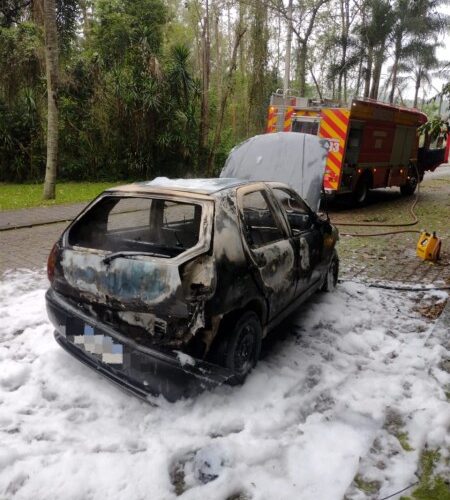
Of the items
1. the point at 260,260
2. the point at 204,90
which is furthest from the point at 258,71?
the point at 260,260

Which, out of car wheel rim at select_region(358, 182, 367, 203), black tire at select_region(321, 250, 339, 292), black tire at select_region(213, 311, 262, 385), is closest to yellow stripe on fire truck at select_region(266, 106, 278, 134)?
car wheel rim at select_region(358, 182, 367, 203)

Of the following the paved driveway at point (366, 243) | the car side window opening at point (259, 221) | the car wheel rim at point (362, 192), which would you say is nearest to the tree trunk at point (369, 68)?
the paved driveway at point (366, 243)

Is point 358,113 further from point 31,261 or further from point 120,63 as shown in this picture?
point 120,63

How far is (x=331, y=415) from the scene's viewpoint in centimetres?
304

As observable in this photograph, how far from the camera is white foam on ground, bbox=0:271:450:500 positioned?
2420 mm

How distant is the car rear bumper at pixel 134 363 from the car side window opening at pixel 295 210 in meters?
1.80

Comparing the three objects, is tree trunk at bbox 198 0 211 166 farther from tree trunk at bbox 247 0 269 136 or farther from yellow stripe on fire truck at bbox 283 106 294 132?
yellow stripe on fire truck at bbox 283 106 294 132

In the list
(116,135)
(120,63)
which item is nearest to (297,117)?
(116,135)

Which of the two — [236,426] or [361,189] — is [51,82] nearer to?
[361,189]

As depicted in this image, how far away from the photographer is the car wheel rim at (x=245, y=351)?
3183mm

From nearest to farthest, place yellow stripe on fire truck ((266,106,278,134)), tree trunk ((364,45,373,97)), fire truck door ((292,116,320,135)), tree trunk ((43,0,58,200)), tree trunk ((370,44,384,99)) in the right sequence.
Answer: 1. tree trunk ((43,0,58,200))
2. fire truck door ((292,116,320,135))
3. yellow stripe on fire truck ((266,106,278,134))
4. tree trunk ((364,45,373,97))
5. tree trunk ((370,44,384,99))

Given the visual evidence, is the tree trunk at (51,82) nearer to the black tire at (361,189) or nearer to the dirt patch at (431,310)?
the black tire at (361,189)

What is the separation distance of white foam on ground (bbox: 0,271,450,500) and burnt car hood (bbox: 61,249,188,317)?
67cm

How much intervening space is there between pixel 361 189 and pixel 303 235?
310 inches
